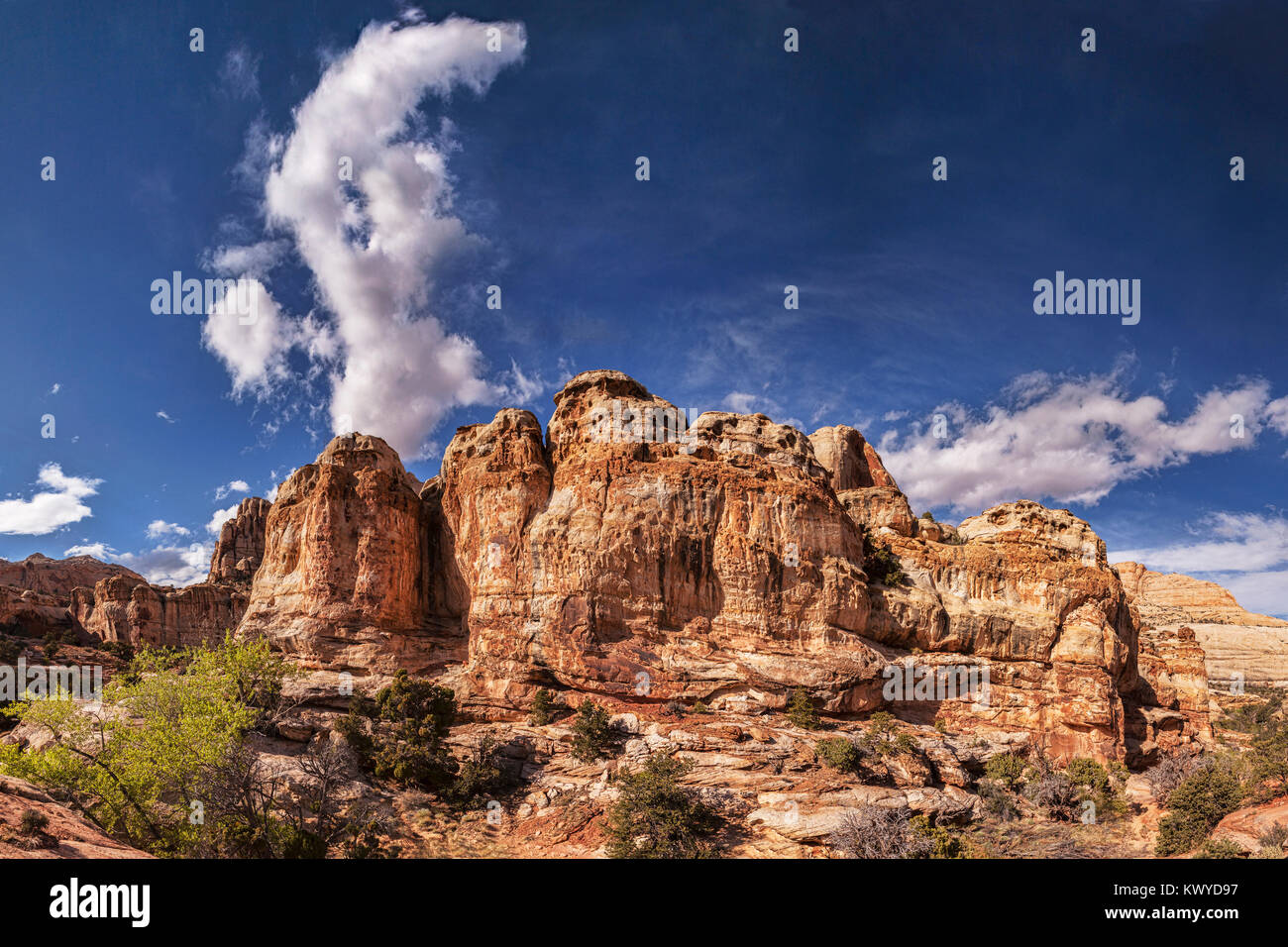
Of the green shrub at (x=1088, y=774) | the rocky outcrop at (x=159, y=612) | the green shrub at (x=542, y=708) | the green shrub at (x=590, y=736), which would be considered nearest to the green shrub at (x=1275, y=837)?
Answer: the green shrub at (x=1088, y=774)

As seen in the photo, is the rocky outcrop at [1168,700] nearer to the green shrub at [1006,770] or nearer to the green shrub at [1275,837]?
the green shrub at [1006,770]

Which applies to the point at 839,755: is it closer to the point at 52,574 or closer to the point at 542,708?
the point at 542,708

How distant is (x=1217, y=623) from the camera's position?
111688 millimetres

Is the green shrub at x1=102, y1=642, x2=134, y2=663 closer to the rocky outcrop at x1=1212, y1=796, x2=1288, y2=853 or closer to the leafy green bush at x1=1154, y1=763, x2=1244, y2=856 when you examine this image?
the leafy green bush at x1=1154, y1=763, x2=1244, y2=856

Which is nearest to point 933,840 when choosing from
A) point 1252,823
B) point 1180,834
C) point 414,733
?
point 1180,834

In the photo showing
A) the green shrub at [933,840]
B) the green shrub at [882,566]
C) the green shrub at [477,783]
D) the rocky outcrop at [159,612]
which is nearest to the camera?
the green shrub at [933,840]

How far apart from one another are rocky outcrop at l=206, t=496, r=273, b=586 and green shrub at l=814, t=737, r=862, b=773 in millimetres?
78750

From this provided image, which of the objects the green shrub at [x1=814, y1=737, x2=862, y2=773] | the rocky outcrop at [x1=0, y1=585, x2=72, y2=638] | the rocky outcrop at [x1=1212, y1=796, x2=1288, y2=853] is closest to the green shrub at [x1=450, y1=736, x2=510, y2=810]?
the green shrub at [x1=814, y1=737, x2=862, y2=773]

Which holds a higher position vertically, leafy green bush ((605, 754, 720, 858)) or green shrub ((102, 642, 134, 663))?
green shrub ((102, 642, 134, 663))

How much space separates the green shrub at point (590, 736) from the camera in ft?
106

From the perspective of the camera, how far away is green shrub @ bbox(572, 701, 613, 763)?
106 ft

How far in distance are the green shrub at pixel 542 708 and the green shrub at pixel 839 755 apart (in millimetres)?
14290

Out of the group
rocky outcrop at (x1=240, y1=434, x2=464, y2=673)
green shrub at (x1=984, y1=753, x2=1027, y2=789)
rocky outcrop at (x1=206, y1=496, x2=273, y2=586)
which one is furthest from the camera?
rocky outcrop at (x1=206, y1=496, x2=273, y2=586)
